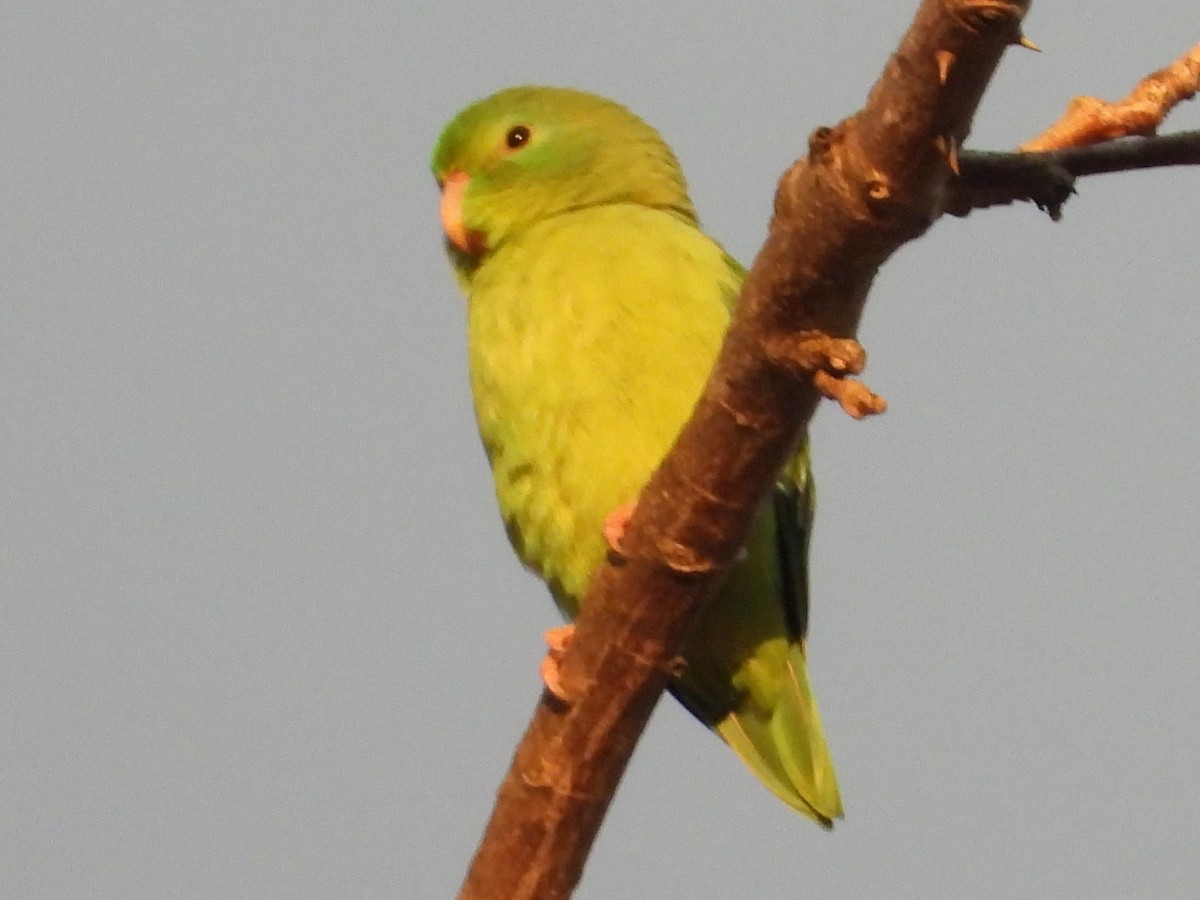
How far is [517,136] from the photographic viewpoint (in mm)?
4312

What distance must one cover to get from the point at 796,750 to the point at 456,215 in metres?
1.66

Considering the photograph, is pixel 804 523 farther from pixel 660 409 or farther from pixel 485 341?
pixel 485 341

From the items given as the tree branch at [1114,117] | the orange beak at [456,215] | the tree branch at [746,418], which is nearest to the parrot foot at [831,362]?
the tree branch at [746,418]

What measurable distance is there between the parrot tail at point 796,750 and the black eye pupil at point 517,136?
1583mm

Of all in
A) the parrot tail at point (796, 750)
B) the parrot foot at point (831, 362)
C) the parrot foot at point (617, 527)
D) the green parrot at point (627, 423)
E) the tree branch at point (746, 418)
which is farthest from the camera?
the parrot tail at point (796, 750)

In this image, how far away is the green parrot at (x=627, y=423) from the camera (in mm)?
3385

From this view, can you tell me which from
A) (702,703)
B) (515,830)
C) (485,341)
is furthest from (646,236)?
(515,830)

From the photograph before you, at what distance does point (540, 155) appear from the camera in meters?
4.20

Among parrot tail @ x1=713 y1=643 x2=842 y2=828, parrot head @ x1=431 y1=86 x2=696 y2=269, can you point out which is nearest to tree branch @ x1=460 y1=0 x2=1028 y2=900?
parrot tail @ x1=713 y1=643 x2=842 y2=828

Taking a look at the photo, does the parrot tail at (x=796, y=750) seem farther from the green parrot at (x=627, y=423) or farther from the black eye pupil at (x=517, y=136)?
the black eye pupil at (x=517, y=136)

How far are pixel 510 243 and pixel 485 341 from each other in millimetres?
425

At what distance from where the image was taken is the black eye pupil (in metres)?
4.29

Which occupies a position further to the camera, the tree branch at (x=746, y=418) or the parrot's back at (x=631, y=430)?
the parrot's back at (x=631, y=430)

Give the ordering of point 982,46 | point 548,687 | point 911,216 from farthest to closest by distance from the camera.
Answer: point 548,687, point 911,216, point 982,46
